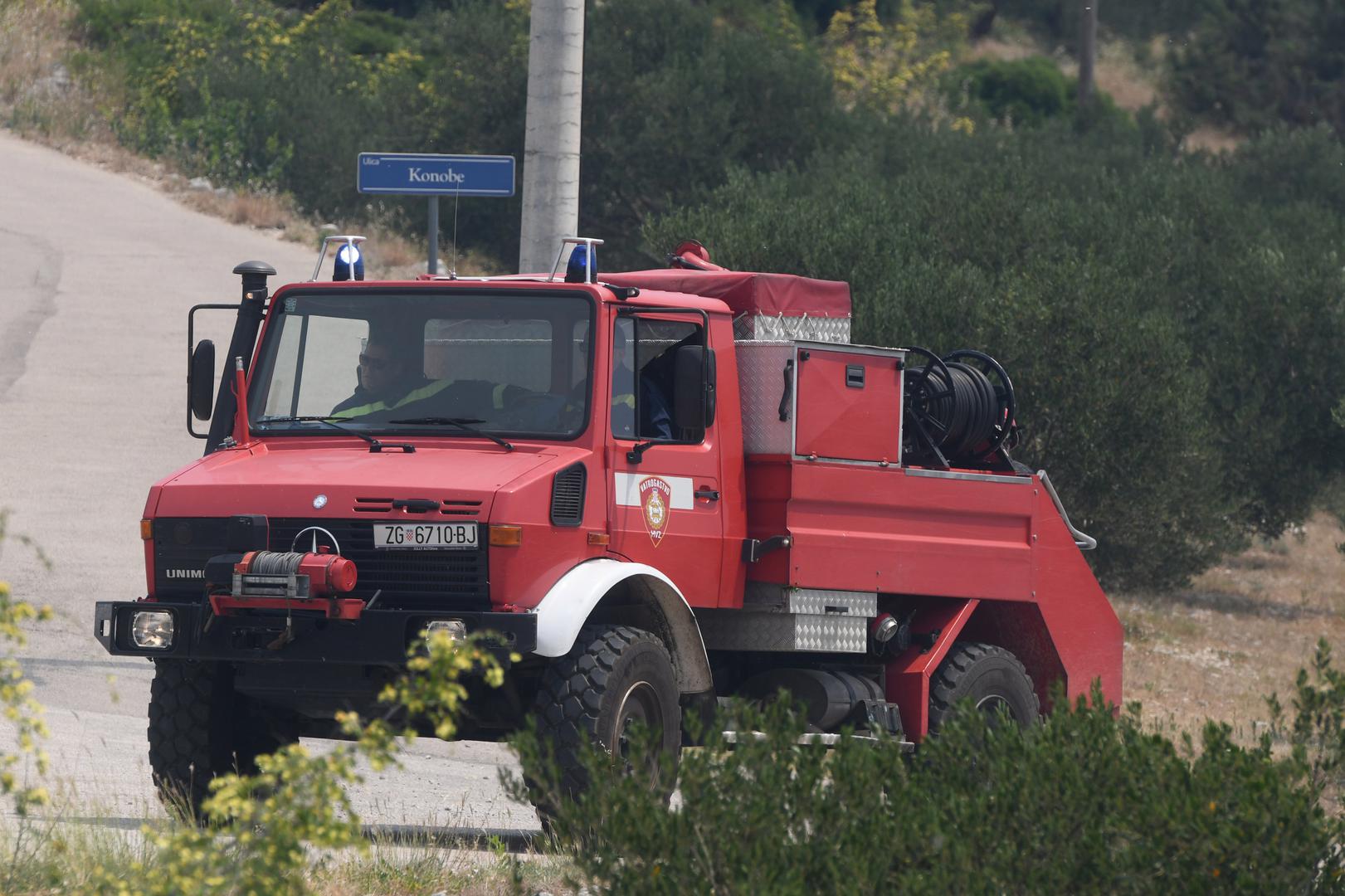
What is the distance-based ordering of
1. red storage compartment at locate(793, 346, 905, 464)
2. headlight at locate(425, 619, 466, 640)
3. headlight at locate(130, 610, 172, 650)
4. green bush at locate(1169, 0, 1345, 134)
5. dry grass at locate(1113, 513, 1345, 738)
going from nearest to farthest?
headlight at locate(425, 619, 466, 640)
headlight at locate(130, 610, 172, 650)
red storage compartment at locate(793, 346, 905, 464)
dry grass at locate(1113, 513, 1345, 738)
green bush at locate(1169, 0, 1345, 134)

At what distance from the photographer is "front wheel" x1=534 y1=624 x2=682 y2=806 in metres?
7.04

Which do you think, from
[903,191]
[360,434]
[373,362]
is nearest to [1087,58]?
[903,191]

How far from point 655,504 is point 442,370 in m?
1.08

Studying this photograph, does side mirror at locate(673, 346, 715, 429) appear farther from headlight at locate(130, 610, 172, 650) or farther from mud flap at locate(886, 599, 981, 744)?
headlight at locate(130, 610, 172, 650)

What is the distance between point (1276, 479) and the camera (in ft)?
83.8

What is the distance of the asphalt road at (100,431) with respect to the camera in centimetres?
933

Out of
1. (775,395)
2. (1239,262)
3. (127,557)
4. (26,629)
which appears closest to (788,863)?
(775,395)

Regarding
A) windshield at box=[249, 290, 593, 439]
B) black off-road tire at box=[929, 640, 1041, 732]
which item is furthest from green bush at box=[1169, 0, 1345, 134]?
windshield at box=[249, 290, 593, 439]

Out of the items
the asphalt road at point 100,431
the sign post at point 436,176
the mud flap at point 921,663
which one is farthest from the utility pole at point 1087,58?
the mud flap at point 921,663

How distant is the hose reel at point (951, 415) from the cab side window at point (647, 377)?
5.74 feet

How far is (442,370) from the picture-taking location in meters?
7.73

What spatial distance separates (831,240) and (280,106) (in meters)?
16.0

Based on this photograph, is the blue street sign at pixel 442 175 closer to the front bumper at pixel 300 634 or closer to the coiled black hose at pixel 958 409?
the coiled black hose at pixel 958 409

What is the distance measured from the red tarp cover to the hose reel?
0.73 metres
